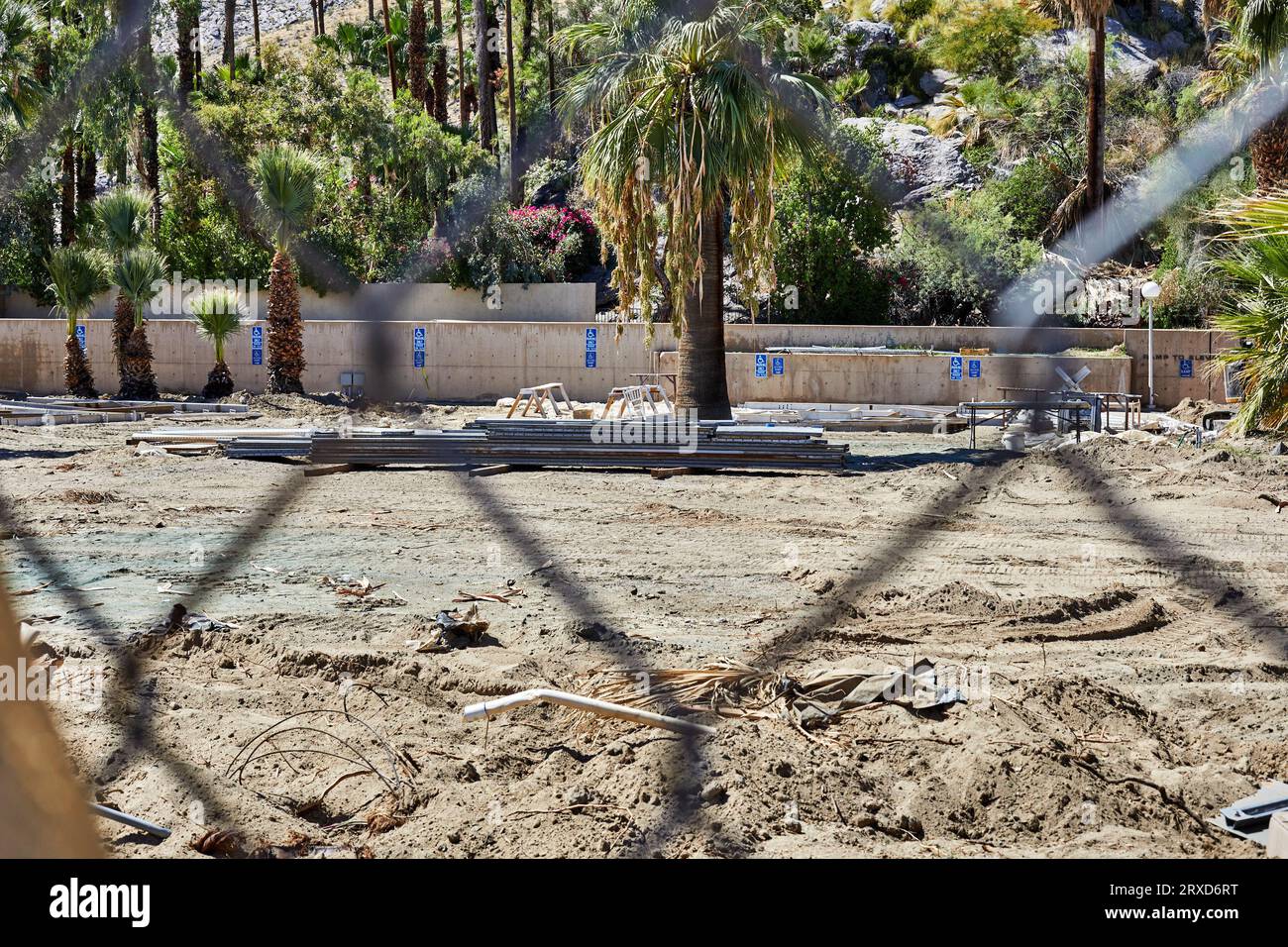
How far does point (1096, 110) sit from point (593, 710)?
1519cm

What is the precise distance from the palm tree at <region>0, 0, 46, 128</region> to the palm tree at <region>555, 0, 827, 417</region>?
578cm

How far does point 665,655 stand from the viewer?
14.8ft

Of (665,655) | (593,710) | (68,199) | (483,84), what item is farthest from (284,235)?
(593,710)

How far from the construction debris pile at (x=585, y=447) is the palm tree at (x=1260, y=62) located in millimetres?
4763

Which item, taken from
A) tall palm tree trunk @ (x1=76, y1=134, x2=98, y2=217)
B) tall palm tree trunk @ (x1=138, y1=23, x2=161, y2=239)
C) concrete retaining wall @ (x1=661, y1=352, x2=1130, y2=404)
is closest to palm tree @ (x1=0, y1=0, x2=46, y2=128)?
tall palm tree trunk @ (x1=138, y1=23, x2=161, y2=239)

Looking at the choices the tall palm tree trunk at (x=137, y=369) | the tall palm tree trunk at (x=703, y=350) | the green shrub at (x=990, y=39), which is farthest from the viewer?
the green shrub at (x=990, y=39)

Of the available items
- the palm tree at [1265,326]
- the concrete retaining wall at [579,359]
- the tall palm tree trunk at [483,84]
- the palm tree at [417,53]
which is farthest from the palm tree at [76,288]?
the palm tree at [1265,326]

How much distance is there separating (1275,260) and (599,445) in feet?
18.8

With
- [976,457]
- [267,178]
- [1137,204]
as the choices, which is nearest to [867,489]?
[976,457]

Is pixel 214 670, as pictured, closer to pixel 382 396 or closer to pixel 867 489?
pixel 382 396

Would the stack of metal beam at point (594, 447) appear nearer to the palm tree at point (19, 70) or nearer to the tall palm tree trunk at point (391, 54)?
the palm tree at point (19, 70)

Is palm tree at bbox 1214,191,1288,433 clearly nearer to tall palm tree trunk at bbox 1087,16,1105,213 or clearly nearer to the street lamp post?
the street lamp post

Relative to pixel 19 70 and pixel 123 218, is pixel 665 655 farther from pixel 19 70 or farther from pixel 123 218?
pixel 123 218

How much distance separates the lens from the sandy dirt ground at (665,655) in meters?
2.94
